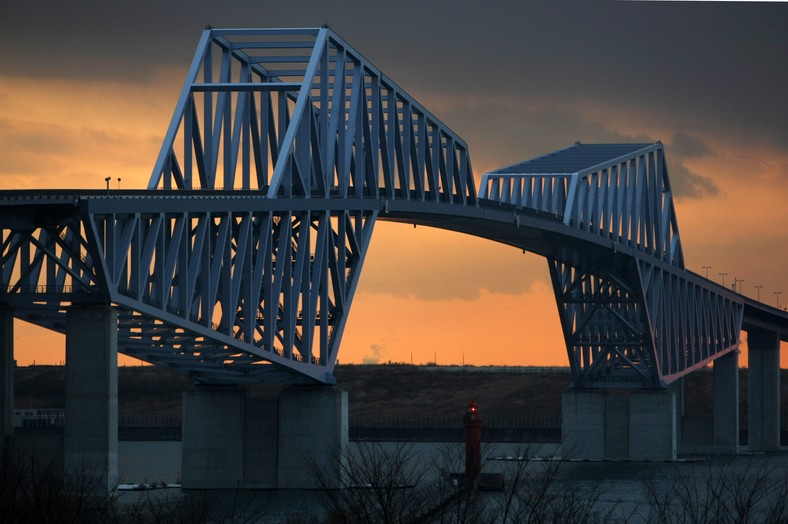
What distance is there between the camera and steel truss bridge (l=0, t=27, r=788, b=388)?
79.8 m

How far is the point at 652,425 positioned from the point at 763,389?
33.1m

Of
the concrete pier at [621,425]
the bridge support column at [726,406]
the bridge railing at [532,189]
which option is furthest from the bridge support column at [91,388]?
the bridge support column at [726,406]

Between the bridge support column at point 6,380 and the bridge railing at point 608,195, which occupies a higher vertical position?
the bridge railing at point 608,195

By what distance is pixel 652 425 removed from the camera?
480ft

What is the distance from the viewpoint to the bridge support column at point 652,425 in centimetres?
14538

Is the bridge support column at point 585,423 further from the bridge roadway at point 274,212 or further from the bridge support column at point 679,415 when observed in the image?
the bridge support column at point 679,415

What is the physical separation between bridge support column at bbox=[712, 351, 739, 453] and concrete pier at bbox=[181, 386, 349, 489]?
70283 mm

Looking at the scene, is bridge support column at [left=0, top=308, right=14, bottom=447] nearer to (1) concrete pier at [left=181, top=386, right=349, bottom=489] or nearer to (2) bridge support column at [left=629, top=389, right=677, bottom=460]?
(1) concrete pier at [left=181, top=386, right=349, bottom=489]

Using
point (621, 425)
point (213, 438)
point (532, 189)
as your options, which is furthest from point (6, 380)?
point (621, 425)

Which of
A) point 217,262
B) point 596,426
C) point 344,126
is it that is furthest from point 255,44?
point 596,426

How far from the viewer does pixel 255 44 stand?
335 ft

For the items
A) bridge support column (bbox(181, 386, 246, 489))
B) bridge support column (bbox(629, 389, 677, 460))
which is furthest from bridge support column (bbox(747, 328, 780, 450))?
bridge support column (bbox(181, 386, 246, 489))

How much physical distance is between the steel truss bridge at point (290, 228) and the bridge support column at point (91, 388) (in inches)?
37.2

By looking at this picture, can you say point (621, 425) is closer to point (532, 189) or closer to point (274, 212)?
point (532, 189)
